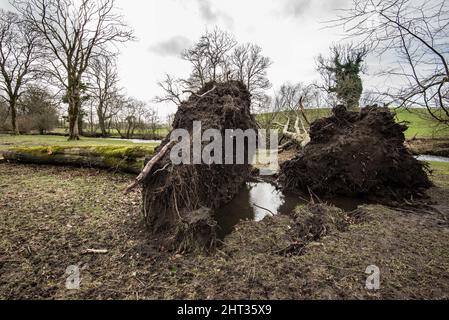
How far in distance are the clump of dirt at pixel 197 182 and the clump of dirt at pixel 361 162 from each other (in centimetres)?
203

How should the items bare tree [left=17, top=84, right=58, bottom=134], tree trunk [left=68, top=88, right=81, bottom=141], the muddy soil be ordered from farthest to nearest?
1. bare tree [left=17, top=84, right=58, bottom=134]
2. tree trunk [left=68, top=88, right=81, bottom=141]
3. the muddy soil

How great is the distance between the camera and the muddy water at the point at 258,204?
5.09 meters

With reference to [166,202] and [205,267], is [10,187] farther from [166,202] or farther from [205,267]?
[205,267]

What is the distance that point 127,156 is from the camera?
837cm

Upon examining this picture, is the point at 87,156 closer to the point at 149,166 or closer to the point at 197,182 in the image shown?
the point at 149,166

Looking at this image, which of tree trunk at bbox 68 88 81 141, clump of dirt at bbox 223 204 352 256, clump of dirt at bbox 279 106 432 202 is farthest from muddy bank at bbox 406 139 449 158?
tree trunk at bbox 68 88 81 141

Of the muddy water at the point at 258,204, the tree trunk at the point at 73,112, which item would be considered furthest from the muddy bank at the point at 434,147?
the tree trunk at the point at 73,112

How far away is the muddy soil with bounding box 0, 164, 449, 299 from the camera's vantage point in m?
2.68

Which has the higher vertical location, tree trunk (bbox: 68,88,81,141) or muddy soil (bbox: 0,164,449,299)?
tree trunk (bbox: 68,88,81,141)

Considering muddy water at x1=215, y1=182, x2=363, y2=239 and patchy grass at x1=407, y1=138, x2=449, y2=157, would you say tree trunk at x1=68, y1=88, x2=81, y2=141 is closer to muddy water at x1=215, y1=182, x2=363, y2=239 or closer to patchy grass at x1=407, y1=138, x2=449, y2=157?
muddy water at x1=215, y1=182, x2=363, y2=239

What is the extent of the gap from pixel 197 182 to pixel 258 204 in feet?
7.52

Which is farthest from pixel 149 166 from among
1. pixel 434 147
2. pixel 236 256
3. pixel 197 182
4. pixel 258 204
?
pixel 434 147

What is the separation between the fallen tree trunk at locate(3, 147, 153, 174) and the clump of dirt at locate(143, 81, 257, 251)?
3.28m
